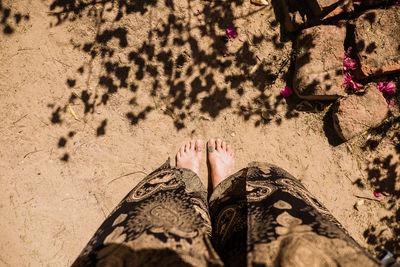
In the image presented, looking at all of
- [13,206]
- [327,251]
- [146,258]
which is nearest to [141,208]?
[146,258]

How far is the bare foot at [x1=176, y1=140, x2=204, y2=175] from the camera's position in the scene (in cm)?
285

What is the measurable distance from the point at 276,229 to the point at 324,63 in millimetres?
2211

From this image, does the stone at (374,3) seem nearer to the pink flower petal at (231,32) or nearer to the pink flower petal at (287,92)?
the pink flower petal at (287,92)

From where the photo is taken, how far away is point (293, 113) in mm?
3000

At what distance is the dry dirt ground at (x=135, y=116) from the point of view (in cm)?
279

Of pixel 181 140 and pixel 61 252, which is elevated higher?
pixel 181 140

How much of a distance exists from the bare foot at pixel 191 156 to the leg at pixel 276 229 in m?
0.76

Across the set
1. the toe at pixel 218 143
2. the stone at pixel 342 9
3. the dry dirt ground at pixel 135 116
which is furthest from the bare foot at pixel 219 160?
the stone at pixel 342 9

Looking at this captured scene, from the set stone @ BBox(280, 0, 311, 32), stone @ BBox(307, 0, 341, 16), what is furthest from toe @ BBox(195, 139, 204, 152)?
stone @ BBox(307, 0, 341, 16)

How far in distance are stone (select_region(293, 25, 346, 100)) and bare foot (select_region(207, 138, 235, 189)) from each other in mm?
1213

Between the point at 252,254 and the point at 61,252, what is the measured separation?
2575 millimetres

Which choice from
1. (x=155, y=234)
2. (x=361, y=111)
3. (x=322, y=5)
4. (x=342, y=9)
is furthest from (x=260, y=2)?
(x=155, y=234)

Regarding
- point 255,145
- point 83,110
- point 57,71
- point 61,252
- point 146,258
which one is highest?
point 57,71

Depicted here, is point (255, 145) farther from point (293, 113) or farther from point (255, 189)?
point (255, 189)
